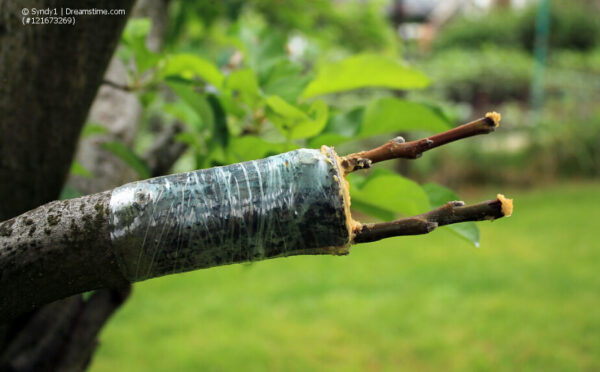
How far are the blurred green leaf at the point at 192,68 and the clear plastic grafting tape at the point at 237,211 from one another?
39 centimetres

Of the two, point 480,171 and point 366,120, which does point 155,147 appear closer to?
point 366,120

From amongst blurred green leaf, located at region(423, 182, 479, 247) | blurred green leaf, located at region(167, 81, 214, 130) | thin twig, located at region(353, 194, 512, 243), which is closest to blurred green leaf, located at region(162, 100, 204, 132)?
blurred green leaf, located at region(167, 81, 214, 130)

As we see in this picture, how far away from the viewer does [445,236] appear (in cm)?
563

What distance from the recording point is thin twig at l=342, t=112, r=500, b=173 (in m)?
0.54

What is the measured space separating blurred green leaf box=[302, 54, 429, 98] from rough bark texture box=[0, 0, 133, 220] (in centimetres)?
33

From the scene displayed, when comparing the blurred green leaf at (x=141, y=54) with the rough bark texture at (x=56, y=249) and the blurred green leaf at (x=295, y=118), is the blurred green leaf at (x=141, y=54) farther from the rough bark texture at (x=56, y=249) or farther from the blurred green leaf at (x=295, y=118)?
the rough bark texture at (x=56, y=249)

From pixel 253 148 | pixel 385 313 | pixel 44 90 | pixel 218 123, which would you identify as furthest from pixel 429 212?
pixel 385 313

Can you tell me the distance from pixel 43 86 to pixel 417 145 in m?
0.59

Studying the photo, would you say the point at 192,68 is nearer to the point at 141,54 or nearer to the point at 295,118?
the point at 141,54

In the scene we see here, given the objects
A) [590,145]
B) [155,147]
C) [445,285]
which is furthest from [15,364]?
[590,145]

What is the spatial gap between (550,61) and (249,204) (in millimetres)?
10929

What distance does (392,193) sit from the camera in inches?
30.0

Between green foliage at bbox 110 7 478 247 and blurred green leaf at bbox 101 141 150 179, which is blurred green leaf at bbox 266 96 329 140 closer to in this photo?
green foliage at bbox 110 7 478 247

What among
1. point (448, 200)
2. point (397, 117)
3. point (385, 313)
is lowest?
point (385, 313)
